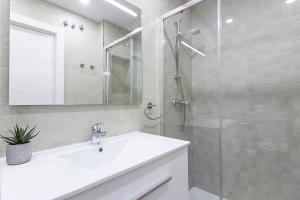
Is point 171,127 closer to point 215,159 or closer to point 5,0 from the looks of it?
point 215,159

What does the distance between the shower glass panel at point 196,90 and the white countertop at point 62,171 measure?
2.52ft

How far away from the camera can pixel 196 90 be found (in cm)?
187

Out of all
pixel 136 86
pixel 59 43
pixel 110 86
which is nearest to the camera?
pixel 59 43

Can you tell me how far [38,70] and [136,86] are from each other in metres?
0.71

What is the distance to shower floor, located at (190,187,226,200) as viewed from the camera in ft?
5.41

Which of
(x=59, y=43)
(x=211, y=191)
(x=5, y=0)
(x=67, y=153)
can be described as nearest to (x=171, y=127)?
(x=211, y=191)

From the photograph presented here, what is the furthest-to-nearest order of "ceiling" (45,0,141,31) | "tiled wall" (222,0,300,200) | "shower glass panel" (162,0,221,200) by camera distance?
"shower glass panel" (162,0,221,200)
"tiled wall" (222,0,300,200)
"ceiling" (45,0,141,31)

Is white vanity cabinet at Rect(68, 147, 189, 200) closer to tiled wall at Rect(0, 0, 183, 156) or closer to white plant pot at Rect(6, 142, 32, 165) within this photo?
white plant pot at Rect(6, 142, 32, 165)

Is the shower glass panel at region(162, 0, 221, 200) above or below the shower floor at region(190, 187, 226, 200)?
above

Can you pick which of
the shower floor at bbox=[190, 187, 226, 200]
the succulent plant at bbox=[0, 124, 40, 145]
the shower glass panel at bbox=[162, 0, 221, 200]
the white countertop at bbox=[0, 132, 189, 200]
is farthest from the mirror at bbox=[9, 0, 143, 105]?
the shower floor at bbox=[190, 187, 226, 200]

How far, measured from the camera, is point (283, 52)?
1477 mm

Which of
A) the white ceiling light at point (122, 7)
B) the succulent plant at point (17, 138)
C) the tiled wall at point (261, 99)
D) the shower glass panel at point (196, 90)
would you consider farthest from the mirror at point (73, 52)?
the tiled wall at point (261, 99)

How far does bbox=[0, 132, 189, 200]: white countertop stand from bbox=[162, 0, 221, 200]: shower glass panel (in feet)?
2.52

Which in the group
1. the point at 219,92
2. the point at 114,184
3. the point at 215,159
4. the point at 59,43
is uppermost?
the point at 59,43
